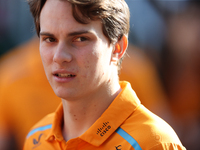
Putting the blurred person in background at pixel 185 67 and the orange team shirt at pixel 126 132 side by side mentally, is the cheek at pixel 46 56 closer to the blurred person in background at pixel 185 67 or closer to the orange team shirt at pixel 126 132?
the orange team shirt at pixel 126 132

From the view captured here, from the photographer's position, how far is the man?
161cm

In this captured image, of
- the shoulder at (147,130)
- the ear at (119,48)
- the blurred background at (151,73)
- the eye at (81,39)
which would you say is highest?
the eye at (81,39)

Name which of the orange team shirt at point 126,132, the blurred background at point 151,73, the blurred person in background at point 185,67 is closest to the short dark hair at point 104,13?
the orange team shirt at point 126,132

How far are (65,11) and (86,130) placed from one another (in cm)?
85

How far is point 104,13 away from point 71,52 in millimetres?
359

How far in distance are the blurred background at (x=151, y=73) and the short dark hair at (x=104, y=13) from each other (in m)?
1.77

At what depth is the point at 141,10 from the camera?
12.2 ft

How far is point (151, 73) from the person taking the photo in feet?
12.2

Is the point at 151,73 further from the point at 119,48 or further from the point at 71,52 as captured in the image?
the point at 71,52

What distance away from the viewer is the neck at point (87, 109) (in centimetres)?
178

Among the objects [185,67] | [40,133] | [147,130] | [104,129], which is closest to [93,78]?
[104,129]

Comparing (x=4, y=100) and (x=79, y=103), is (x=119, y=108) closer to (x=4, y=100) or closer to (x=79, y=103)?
(x=79, y=103)

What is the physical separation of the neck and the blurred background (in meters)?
1.79

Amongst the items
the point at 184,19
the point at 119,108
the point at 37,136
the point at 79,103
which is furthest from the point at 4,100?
the point at 184,19
